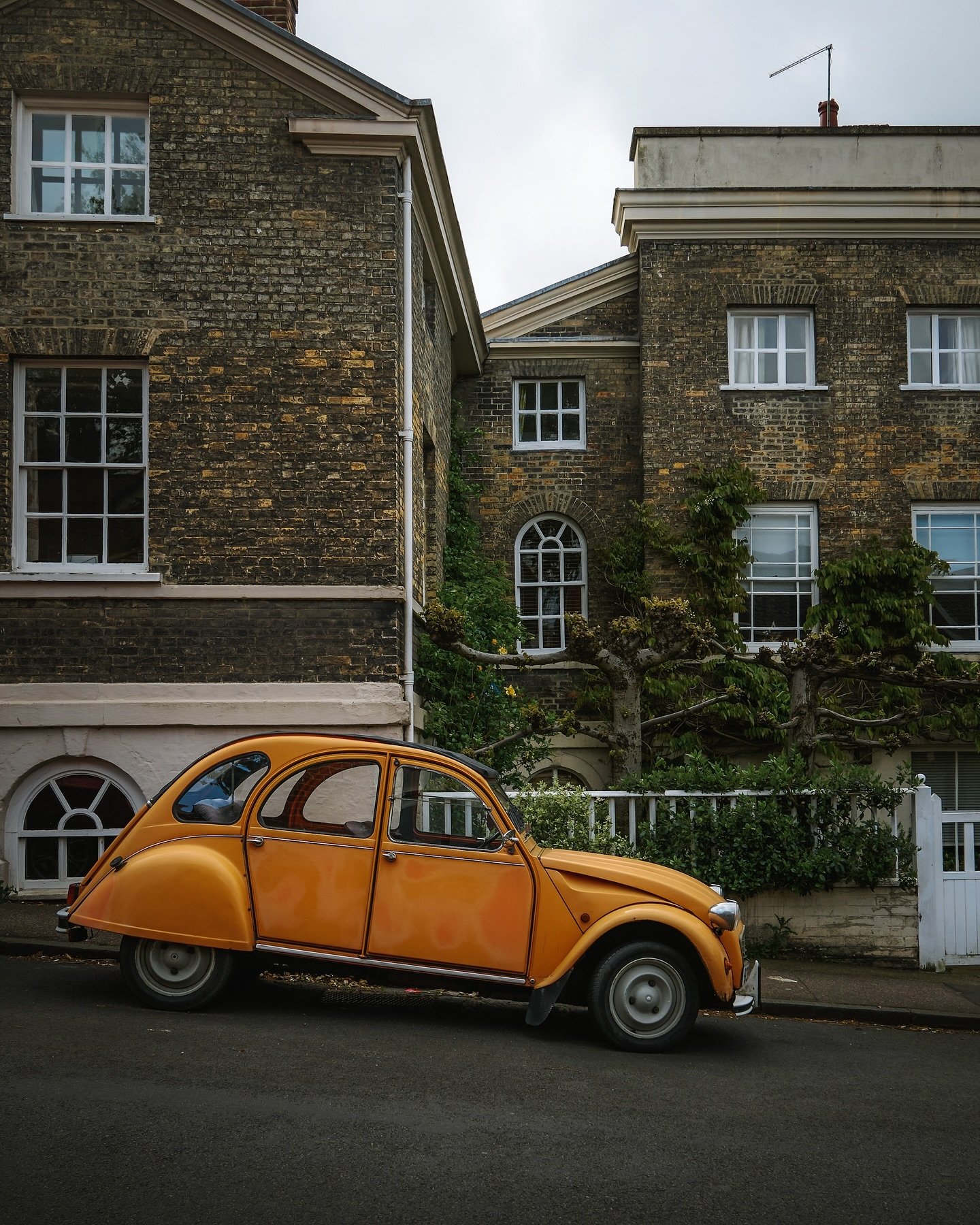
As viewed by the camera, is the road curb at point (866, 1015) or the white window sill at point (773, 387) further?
the white window sill at point (773, 387)

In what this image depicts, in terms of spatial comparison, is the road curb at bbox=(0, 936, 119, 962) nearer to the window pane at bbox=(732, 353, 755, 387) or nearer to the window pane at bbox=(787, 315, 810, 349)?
the window pane at bbox=(732, 353, 755, 387)

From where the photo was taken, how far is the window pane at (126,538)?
41.0 ft

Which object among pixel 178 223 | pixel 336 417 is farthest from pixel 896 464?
pixel 178 223

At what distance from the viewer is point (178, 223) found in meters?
12.6

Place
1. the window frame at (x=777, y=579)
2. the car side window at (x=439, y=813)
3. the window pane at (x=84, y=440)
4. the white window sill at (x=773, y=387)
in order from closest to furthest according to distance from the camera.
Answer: the car side window at (x=439, y=813)
the window pane at (x=84, y=440)
the window frame at (x=777, y=579)
the white window sill at (x=773, y=387)

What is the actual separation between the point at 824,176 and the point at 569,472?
564 centimetres

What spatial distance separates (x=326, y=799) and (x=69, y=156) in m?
7.98

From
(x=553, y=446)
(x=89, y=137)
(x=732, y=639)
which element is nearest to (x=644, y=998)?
(x=732, y=639)

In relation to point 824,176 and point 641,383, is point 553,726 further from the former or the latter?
point 824,176

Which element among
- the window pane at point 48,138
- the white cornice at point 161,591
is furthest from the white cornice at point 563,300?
the white cornice at point 161,591

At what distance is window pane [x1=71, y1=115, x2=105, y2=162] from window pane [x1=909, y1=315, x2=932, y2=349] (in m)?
11.7

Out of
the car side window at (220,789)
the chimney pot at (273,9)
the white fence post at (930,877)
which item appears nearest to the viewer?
the car side window at (220,789)

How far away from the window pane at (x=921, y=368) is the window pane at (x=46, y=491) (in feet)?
40.0

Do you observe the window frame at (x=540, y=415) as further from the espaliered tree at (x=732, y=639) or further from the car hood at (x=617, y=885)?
the car hood at (x=617, y=885)
